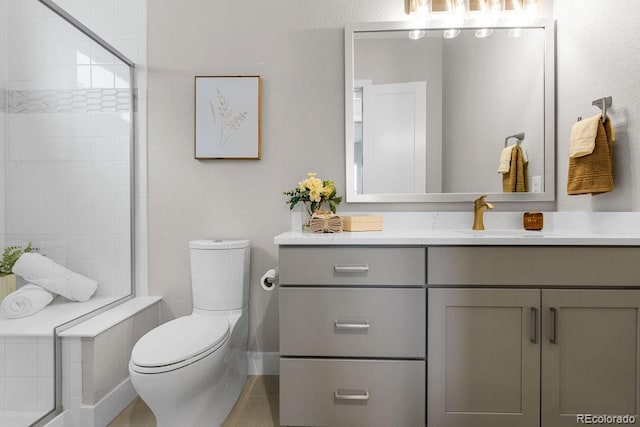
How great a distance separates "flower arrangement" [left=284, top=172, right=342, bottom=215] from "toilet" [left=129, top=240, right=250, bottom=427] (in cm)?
38

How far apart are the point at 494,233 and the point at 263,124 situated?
1329mm

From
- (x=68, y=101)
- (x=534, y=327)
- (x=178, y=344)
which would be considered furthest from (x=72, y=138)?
(x=534, y=327)

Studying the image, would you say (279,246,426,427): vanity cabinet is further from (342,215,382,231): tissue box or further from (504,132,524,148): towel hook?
(504,132,524,148): towel hook

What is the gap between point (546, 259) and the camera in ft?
4.38

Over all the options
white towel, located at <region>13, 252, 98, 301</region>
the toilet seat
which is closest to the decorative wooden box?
the toilet seat

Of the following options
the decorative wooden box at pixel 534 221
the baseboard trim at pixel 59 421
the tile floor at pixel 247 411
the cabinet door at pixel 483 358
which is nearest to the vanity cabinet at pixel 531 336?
the cabinet door at pixel 483 358

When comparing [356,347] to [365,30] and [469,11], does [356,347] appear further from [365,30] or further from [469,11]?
[469,11]

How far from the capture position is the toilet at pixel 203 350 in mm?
1311

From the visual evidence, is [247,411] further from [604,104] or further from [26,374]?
[604,104]

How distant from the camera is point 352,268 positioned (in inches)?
54.4

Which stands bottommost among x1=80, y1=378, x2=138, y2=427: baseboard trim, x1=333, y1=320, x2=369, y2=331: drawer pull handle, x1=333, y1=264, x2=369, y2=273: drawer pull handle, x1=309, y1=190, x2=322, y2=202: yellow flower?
x1=80, y1=378, x2=138, y2=427: baseboard trim

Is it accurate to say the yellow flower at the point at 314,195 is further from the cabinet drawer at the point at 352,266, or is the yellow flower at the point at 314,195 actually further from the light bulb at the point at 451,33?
the light bulb at the point at 451,33

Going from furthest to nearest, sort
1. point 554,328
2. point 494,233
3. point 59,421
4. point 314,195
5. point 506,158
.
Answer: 1. point 506,158
2. point 314,195
3. point 494,233
4. point 59,421
5. point 554,328

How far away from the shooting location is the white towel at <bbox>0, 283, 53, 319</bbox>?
133 centimetres
